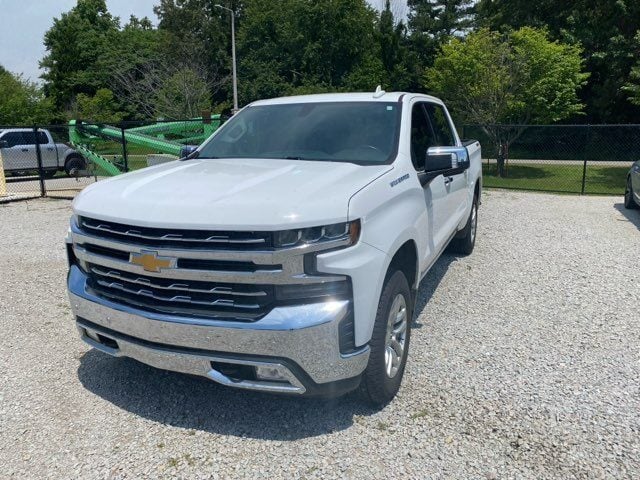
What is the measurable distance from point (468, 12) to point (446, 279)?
4356 cm

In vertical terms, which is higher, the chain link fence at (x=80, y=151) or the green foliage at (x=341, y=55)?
the green foliage at (x=341, y=55)

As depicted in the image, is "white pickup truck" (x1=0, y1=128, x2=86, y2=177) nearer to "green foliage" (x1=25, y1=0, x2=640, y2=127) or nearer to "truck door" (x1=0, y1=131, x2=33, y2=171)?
"truck door" (x1=0, y1=131, x2=33, y2=171)

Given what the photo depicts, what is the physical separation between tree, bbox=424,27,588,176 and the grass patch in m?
1.23

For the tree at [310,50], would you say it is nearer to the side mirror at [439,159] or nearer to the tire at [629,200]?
the tire at [629,200]

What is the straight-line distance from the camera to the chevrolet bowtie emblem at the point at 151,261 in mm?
2801

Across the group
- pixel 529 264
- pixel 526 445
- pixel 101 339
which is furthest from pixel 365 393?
pixel 529 264

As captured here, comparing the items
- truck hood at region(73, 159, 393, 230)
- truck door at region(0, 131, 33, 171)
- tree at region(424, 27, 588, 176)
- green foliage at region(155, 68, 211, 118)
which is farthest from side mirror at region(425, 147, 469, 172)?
green foliage at region(155, 68, 211, 118)

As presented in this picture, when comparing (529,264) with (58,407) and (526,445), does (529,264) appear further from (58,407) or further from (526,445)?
(58,407)

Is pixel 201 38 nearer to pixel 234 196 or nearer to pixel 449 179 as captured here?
pixel 449 179

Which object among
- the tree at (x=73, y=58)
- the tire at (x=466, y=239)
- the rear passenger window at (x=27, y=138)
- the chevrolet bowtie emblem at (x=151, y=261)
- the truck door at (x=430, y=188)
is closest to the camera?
the chevrolet bowtie emblem at (x=151, y=261)

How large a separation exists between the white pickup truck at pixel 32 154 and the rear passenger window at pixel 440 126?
1574 centimetres

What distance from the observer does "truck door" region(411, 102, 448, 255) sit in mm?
4090

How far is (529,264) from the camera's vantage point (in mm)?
6660

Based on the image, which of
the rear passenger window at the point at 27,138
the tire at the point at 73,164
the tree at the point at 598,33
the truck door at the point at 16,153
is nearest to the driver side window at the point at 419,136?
the truck door at the point at 16,153
